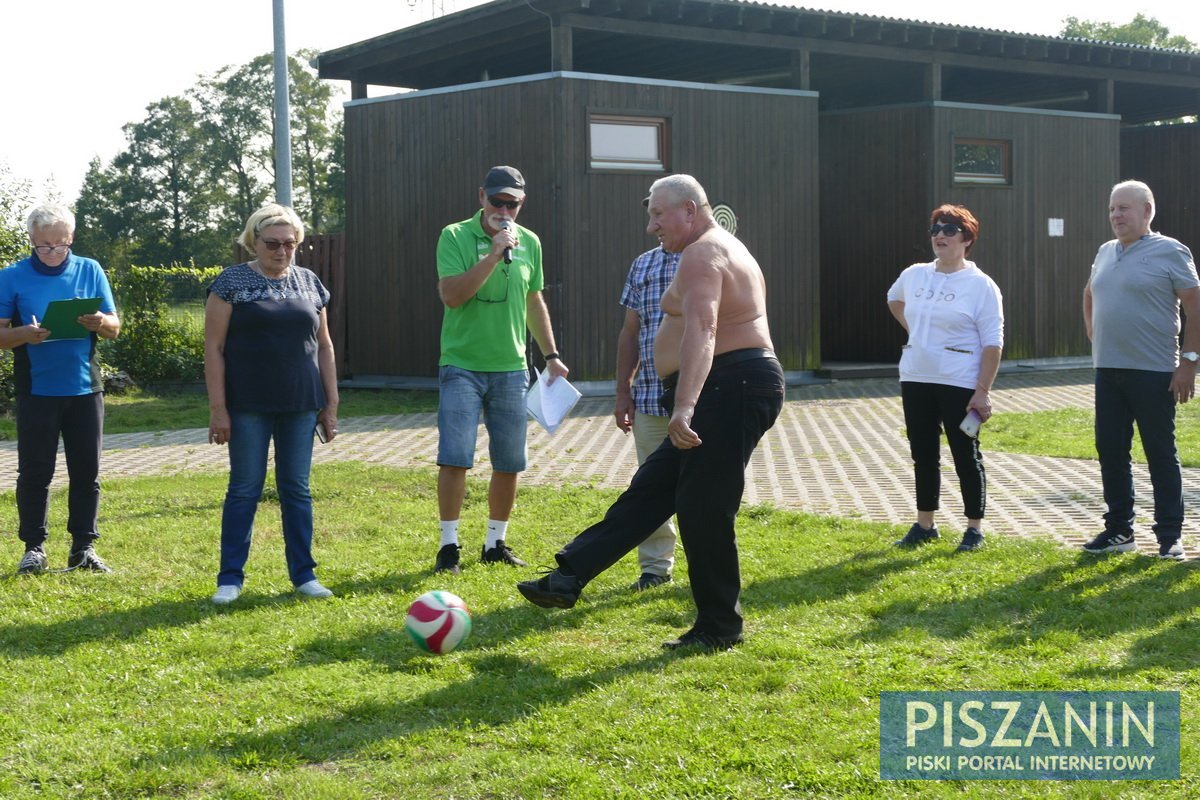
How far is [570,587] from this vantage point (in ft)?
17.2

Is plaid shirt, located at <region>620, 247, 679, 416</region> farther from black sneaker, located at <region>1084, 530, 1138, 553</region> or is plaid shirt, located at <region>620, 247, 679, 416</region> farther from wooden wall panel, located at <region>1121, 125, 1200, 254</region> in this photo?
wooden wall panel, located at <region>1121, 125, 1200, 254</region>

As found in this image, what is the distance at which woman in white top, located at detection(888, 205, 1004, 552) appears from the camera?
7074 millimetres

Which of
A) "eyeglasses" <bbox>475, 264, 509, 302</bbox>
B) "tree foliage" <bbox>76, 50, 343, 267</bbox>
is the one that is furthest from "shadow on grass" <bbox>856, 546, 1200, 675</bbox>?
"tree foliage" <bbox>76, 50, 343, 267</bbox>

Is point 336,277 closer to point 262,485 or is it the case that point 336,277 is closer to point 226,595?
point 262,485

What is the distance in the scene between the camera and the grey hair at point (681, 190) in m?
5.18

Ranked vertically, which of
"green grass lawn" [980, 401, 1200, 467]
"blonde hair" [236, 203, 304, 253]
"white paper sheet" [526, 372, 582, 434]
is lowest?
"green grass lawn" [980, 401, 1200, 467]

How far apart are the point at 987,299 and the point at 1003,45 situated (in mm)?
13450

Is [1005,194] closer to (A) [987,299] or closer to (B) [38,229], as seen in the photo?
(A) [987,299]

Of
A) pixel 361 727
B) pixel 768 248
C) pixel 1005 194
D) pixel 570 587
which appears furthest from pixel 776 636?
pixel 1005 194

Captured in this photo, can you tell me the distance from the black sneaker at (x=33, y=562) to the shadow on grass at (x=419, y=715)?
2.90 m

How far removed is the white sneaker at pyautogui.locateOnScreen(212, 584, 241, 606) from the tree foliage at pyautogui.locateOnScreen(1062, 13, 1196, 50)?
194ft

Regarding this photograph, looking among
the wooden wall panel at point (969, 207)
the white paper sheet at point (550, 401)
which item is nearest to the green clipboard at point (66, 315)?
the white paper sheet at point (550, 401)

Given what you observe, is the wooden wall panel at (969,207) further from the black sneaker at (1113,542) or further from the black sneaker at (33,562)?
the black sneaker at (33,562)

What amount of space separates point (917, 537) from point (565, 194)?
939 centimetres
